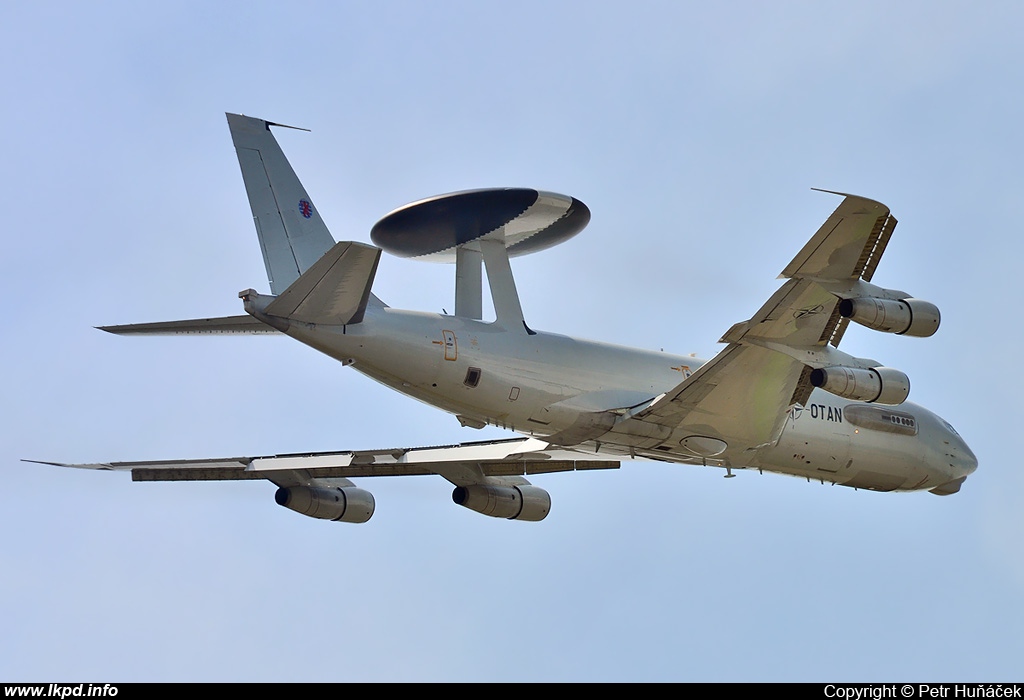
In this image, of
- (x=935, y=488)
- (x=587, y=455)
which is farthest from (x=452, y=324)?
(x=935, y=488)

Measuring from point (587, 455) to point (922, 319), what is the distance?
807cm

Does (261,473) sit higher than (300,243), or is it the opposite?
(300,243)

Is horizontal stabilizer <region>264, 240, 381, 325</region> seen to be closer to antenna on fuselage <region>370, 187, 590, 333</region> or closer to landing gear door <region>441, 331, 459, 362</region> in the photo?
landing gear door <region>441, 331, 459, 362</region>

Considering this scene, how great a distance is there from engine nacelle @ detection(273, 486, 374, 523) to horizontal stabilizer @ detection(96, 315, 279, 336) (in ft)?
20.5

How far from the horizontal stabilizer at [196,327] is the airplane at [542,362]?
34 millimetres

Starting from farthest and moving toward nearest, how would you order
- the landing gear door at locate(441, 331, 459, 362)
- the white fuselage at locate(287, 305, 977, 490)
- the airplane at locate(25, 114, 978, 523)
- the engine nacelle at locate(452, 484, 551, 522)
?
1. the engine nacelle at locate(452, 484, 551, 522)
2. the landing gear door at locate(441, 331, 459, 362)
3. the white fuselage at locate(287, 305, 977, 490)
4. the airplane at locate(25, 114, 978, 523)

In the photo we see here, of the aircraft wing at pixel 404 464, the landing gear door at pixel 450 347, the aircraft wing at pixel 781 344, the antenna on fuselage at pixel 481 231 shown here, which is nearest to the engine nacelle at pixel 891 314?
the aircraft wing at pixel 781 344

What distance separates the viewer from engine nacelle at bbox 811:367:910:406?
21.1 m

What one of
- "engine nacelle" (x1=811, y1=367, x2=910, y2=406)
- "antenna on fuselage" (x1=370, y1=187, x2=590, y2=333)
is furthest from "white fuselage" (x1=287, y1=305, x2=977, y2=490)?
"engine nacelle" (x1=811, y1=367, x2=910, y2=406)

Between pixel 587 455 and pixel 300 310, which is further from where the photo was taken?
pixel 587 455

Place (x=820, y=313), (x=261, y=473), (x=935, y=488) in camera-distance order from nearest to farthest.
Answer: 1. (x=820, y=313)
2. (x=261, y=473)
3. (x=935, y=488)

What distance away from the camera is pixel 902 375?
21.4m

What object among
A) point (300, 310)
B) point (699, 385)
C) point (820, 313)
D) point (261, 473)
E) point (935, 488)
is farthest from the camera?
point (935, 488)

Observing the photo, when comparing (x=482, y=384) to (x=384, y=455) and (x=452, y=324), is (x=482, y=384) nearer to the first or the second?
(x=452, y=324)
